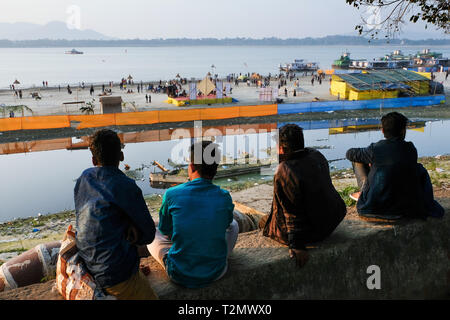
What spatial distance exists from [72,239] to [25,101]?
40.4 metres

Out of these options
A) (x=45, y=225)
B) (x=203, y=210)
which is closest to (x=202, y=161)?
(x=203, y=210)

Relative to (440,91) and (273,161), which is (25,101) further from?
(440,91)

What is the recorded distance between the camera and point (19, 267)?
3.46m

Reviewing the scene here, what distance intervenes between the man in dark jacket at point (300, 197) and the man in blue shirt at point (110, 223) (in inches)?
43.5

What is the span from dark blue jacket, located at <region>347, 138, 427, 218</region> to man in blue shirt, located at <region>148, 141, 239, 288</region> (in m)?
1.46

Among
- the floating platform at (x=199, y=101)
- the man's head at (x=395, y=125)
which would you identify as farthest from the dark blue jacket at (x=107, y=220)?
the floating platform at (x=199, y=101)

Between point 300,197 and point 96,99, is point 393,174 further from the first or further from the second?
point 96,99

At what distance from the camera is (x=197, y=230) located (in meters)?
2.68

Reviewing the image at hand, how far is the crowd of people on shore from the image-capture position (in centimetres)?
246

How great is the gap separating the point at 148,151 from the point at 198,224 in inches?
747

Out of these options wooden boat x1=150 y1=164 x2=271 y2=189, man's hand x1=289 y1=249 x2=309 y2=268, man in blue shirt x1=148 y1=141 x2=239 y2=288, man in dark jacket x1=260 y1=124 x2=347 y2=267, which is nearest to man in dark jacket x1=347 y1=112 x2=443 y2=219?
man in dark jacket x1=260 y1=124 x2=347 y2=267
